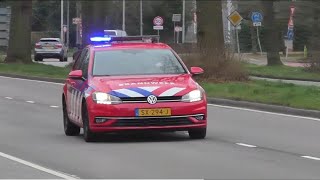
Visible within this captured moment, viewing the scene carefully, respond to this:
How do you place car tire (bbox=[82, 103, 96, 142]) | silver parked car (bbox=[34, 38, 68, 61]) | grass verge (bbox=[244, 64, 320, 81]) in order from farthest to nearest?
silver parked car (bbox=[34, 38, 68, 61]) < grass verge (bbox=[244, 64, 320, 81]) < car tire (bbox=[82, 103, 96, 142])

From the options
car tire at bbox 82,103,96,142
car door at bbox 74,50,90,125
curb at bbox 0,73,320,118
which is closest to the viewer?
car tire at bbox 82,103,96,142

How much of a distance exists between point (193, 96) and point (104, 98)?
4.41 ft

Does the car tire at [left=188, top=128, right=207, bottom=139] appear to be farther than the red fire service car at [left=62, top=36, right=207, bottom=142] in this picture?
Yes

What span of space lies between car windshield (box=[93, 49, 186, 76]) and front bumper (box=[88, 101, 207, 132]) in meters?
0.97

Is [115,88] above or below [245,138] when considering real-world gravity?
above

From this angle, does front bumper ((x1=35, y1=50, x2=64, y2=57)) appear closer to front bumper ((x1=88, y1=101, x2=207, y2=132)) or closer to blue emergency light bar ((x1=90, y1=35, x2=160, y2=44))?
blue emergency light bar ((x1=90, y1=35, x2=160, y2=44))

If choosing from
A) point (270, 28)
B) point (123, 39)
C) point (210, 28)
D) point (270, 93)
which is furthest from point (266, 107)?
point (270, 28)

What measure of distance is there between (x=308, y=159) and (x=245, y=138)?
264 centimetres

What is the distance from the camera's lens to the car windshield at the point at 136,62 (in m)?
11.9

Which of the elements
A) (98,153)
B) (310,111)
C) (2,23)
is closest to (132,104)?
(98,153)

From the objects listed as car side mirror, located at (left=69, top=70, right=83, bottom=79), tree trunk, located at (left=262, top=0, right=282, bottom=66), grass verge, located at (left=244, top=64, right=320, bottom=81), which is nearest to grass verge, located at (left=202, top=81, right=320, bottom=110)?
car side mirror, located at (left=69, top=70, right=83, bottom=79)

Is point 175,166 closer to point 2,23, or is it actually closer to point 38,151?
point 38,151

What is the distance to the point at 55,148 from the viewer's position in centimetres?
1088

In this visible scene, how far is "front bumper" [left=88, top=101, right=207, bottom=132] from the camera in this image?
10.9 metres
